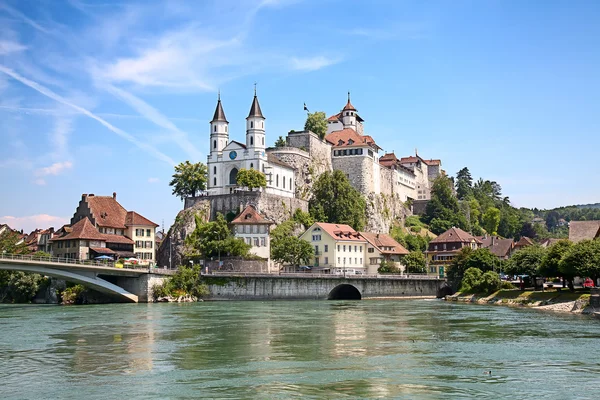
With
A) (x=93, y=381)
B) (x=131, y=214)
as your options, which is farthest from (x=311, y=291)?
(x=93, y=381)

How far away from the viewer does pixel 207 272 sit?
8538cm

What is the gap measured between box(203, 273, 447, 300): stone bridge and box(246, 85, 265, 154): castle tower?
27476 mm

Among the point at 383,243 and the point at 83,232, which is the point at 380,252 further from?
the point at 83,232

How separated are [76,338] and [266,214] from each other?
199 ft

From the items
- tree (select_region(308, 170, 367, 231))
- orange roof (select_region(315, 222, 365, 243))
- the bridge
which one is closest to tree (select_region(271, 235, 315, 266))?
orange roof (select_region(315, 222, 365, 243))

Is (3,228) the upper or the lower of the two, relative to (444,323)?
upper

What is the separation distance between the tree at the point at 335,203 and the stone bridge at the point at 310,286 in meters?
19.7

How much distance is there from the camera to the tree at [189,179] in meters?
113

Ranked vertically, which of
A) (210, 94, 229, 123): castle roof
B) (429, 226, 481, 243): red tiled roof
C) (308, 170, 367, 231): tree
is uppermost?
(210, 94, 229, 123): castle roof

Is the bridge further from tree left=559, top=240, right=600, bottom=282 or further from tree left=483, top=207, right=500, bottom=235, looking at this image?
tree left=483, top=207, right=500, bottom=235

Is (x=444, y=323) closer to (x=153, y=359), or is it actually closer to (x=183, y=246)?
(x=153, y=359)

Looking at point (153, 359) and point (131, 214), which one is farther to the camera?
point (131, 214)

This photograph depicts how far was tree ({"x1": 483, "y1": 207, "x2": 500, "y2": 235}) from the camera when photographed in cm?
15462

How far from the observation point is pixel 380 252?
10481 centimetres
